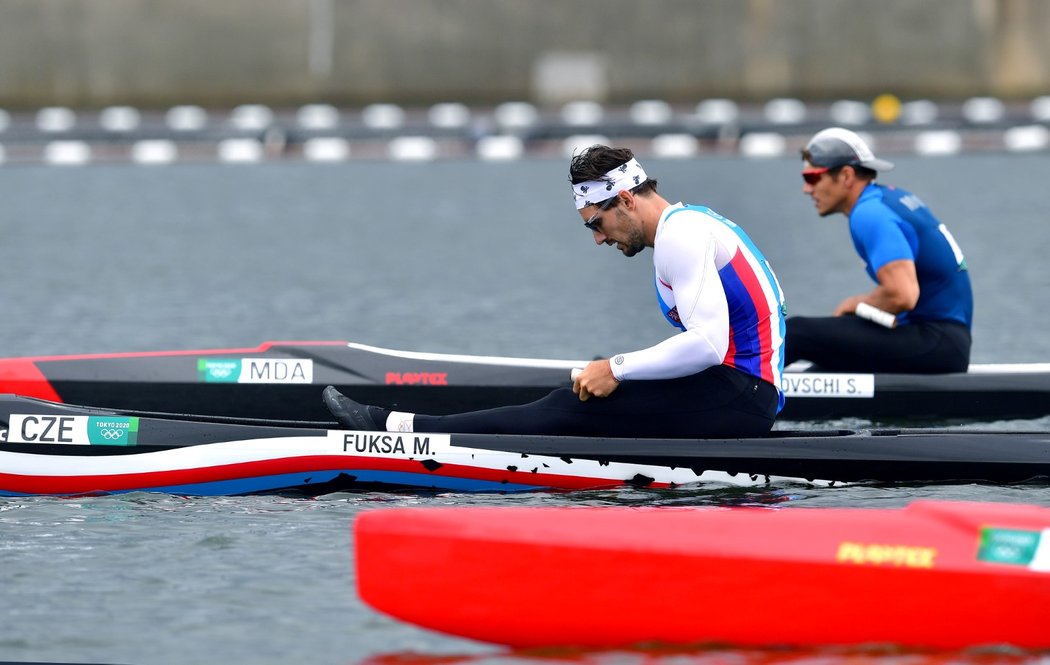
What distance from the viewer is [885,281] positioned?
9445 mm

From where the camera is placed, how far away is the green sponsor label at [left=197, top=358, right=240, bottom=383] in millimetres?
9984

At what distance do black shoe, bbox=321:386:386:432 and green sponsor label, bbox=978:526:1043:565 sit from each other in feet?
10.4

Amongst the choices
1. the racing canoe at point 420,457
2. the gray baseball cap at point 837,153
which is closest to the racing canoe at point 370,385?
the gray baseball cap at point 837,153

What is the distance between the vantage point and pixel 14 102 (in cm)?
4153

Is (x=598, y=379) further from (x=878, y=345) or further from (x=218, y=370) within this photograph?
(x=218, y=370)

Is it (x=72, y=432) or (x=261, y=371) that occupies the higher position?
(x=261, y=371)

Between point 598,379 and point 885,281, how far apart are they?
2500 mm

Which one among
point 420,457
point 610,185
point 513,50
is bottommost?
point 420,457

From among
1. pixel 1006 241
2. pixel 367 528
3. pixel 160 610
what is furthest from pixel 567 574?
pixel 1006 241

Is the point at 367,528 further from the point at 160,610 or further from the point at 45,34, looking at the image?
the point at 45,34

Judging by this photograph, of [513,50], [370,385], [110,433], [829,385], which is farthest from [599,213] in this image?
[513,50]

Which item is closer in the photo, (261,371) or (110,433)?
(110,433)

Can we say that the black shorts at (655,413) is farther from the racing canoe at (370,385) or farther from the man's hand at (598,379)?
the racing canoe at (370,385)

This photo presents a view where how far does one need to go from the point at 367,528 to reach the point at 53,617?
4.84 feet
